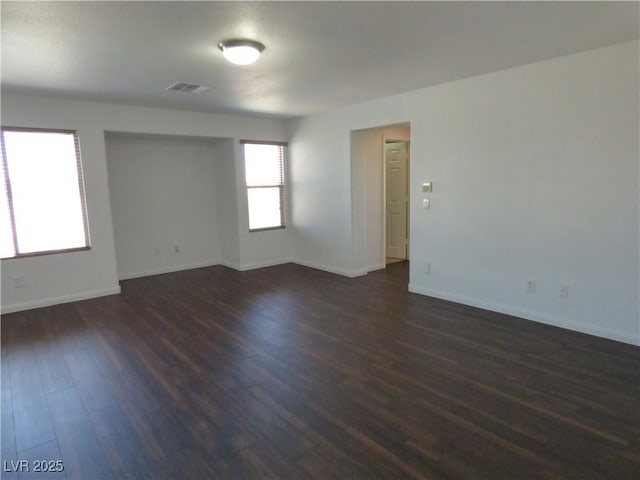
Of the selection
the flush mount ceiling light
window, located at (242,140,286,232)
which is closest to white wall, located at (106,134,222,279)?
window, located at (242,140,286,232)

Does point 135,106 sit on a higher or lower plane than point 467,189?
higher

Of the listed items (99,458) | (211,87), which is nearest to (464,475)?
(99,458)

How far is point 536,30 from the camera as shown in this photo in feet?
8.96

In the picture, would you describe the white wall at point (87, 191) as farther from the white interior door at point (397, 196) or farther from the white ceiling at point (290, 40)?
the white interior door at point (397, 196)

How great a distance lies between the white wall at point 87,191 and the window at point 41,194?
0.10 meters

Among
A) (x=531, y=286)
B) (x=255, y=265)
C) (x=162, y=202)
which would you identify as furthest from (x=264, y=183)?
(x=531, y=286)

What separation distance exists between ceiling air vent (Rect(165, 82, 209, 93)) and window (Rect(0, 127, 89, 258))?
1.56m

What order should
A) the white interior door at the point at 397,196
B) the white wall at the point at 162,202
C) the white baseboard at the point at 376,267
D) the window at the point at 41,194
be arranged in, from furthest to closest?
the white interior door at the point at 397,196 → the white baseboard at the point at 376,267 → the white wall at the point at 162,202 → the window at the point at 41,194

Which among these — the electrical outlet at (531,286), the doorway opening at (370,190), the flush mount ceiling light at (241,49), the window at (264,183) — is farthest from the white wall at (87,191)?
the electrical outlet at (531,286)

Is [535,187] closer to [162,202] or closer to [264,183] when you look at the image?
[264,183]

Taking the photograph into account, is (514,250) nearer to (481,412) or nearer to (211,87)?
(481,412)

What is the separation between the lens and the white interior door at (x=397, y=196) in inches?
266

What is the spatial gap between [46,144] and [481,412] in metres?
5.23

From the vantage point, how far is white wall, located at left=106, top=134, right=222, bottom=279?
578cm
